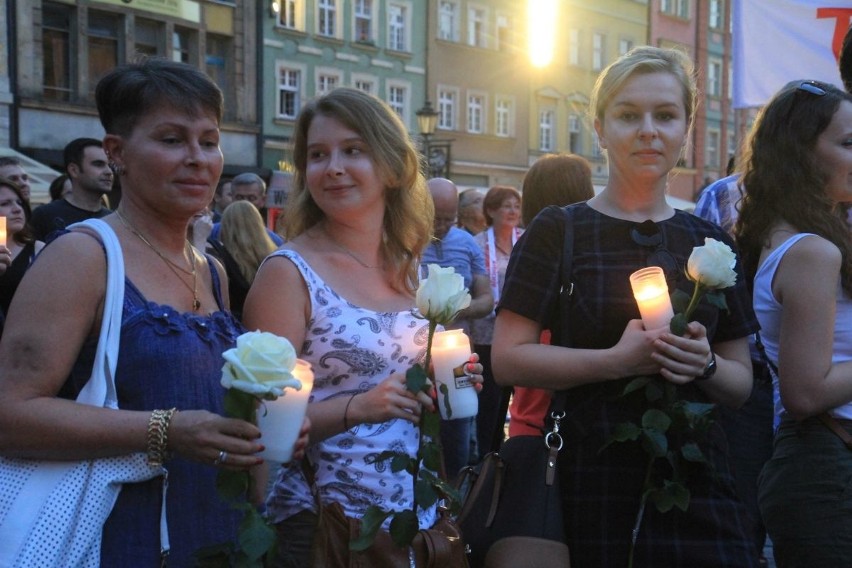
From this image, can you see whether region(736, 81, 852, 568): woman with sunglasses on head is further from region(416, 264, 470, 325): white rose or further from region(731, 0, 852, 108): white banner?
region(731, 0, 852, 108): white banner

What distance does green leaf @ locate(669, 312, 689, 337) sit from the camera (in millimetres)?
2436

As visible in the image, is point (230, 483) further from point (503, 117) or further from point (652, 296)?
point (503, 117)

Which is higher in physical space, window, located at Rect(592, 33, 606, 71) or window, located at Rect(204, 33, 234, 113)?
window, located at Rect(592, 33, 606, 71)

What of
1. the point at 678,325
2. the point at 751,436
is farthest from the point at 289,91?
the point at 678,325

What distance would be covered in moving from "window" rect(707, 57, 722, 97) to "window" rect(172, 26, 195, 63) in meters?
27.1

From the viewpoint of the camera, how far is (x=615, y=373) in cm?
250

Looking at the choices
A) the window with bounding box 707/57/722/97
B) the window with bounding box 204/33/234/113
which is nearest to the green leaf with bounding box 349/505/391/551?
the window with bounding box 204/33/234/113

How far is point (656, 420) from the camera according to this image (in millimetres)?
2461

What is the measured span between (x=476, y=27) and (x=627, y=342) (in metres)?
33.3

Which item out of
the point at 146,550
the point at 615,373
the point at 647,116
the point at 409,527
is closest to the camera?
the point at 146,550

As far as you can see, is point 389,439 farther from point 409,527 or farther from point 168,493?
point 168,493

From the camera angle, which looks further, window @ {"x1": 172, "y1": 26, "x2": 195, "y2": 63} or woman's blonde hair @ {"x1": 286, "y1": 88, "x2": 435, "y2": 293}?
window @ {"x1": 172, "y1": 26, "x2": 195, "y2": 63}

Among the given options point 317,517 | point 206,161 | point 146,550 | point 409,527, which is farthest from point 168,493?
point 206,161

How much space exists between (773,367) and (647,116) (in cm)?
87
